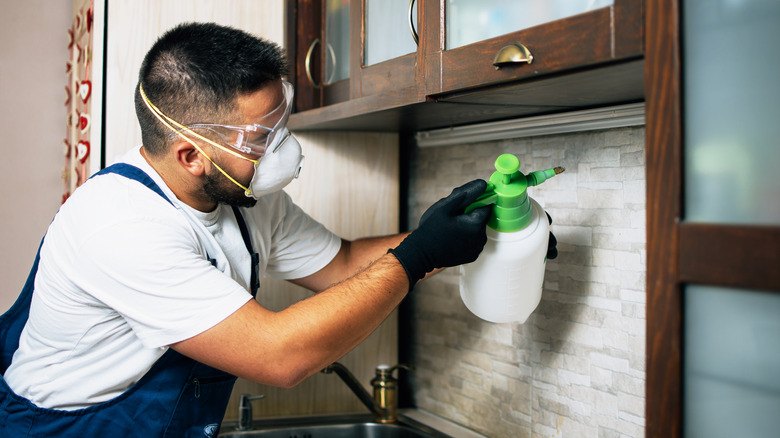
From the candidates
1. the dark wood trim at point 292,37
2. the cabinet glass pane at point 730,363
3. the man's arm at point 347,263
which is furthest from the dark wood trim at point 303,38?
the cabinet glass pane at point 730,363

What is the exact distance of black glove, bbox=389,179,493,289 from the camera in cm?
99

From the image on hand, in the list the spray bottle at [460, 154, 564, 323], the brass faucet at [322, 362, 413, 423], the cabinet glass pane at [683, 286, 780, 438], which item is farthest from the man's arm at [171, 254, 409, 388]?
the brass faucet at [322, 362, 413, 423]

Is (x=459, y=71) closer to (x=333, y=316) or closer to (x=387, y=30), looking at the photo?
(x=387, y=30)

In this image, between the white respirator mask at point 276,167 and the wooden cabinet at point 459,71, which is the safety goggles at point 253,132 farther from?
the wooden cabinet at point 459,71

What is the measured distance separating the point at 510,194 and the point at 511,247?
92 mm

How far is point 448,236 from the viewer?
1.00 m

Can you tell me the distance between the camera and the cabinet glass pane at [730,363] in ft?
2.13

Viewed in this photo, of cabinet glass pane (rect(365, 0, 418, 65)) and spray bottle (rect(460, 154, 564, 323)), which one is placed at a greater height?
cabinet glass pane (rect(365, 0, 418, 65))

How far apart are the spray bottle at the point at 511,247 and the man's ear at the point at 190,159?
511 millimetres

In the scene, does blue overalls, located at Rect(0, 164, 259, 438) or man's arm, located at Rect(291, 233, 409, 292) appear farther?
man's arm, located at Rect(291, 233, 409, 292)

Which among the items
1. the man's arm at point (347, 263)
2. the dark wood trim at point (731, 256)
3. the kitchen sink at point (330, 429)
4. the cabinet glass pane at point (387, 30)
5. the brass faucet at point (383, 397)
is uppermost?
the cabinet glass pane at point (387, 30)

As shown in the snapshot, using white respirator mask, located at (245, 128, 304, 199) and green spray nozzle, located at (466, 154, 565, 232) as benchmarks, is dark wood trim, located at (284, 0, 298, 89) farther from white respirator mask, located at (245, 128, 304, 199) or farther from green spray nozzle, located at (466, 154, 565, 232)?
green spray nozzle, located at (466, 154, 565, 232)

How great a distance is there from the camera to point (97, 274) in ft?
3.26

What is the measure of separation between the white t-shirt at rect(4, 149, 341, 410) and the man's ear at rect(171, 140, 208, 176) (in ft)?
0.21
